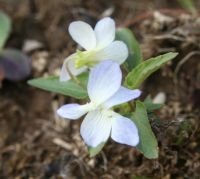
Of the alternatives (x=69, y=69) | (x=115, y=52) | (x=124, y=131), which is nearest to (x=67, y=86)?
(x=69, y=69)

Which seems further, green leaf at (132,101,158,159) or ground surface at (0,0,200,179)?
ground surface at (0,0,200,179)

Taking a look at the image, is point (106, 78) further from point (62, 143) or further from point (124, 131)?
point (62, 143)

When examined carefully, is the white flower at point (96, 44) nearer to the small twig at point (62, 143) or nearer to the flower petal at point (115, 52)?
the flower petal at point (115, 52)

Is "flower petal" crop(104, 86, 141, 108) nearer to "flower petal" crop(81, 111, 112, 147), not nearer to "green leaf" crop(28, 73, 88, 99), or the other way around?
"flower petal" crop(81, 111, 112, 147)

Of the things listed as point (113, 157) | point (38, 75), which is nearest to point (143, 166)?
point (113, 157)

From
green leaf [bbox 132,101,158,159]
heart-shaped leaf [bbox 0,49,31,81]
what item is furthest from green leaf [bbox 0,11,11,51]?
green leaf [bbox 132,101,158,159]

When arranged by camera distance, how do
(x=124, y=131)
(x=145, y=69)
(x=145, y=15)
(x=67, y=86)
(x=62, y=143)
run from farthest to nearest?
(x=145, y=15)
(x=62, y=143)
(x=67, y=86)
(x=145, y=69)
(x=124, y=131)
